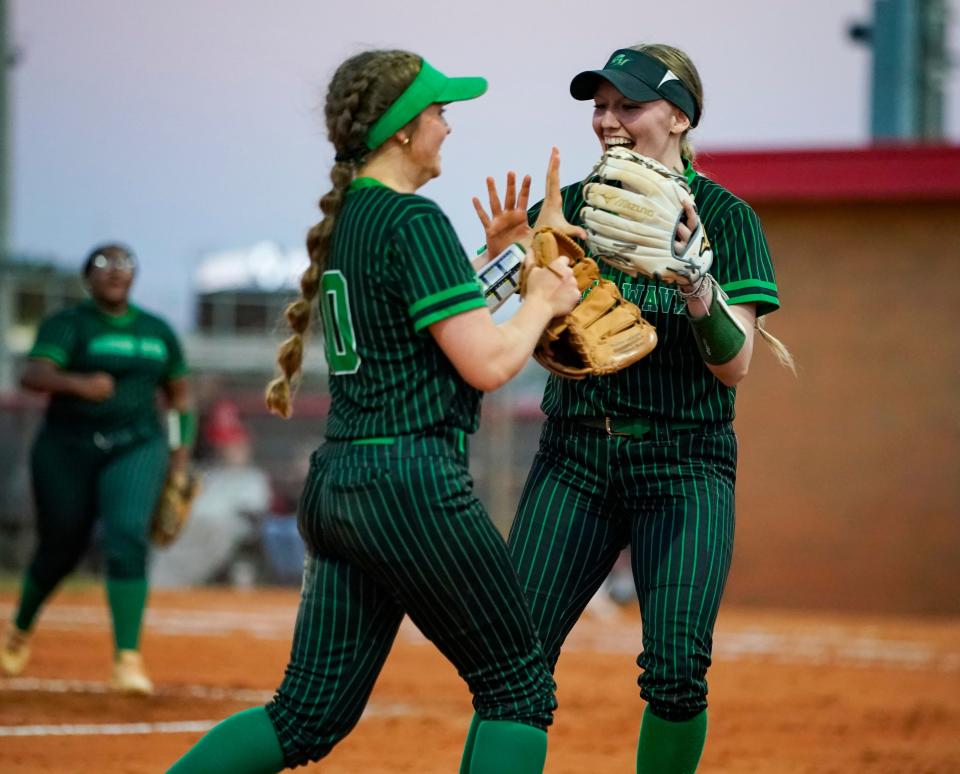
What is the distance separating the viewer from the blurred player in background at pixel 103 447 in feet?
25.6

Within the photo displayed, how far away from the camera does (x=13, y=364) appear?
20.9 metres

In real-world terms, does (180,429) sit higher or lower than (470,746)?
higher

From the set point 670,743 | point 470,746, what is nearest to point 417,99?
point 470,746

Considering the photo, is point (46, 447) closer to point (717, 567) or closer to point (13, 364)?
point (717, 567)

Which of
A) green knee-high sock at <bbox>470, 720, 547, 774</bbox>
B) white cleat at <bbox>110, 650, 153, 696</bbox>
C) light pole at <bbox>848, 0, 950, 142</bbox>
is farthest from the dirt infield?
light pole at <bbox>848, 0, 950, 142</bbox>

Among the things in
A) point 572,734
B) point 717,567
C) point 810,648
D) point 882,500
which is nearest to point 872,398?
point 882,500

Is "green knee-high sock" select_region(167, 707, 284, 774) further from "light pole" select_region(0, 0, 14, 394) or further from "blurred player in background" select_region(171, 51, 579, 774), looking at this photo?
"light pole" select_region(0, 0, 14, 394)

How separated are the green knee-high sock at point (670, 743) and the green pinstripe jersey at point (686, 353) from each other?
832 mm

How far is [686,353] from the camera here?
13.9 ft

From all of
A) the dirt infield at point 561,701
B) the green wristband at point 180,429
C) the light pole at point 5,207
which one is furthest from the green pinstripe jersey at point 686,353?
the light pole at point 5,207

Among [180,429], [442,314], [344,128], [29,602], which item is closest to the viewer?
[442,314]

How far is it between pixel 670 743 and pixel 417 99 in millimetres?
1876

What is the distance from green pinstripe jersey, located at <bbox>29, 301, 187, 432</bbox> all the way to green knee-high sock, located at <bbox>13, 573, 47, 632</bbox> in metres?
0.88

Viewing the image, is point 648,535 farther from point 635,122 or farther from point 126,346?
point 126,346
